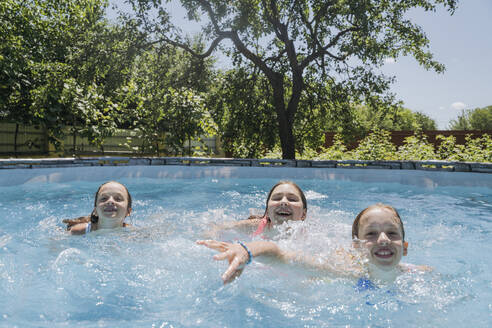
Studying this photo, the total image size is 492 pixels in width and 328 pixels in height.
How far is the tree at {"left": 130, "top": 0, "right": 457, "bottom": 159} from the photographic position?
36.1 ft

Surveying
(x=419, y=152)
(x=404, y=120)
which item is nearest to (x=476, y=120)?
(x=404, y=120)

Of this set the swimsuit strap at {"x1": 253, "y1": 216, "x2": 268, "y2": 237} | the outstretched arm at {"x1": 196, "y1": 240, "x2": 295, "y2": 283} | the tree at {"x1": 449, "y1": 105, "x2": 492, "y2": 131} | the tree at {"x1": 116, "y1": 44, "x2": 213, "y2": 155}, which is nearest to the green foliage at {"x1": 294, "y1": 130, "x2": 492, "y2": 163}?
the tree at {"x1": 116, "y1": 44, "x2": 213, "y2": 155}

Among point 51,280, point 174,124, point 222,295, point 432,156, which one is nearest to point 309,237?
point 222,295

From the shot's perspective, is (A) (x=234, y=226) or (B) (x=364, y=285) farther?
(A) (x=234, y=226)

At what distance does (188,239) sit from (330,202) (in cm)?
342

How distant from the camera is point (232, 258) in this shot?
1925 millimetres

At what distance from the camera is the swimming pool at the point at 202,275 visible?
2.16 m

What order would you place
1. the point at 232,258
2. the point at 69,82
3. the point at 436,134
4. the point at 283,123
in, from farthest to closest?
the point at 436,134, the point at 283,123, the point at 69,82, the point at 232,258

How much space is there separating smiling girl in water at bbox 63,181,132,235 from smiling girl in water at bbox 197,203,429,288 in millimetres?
1541

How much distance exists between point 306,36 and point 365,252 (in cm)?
1055

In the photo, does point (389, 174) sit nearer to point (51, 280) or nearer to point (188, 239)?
point (188, 239)

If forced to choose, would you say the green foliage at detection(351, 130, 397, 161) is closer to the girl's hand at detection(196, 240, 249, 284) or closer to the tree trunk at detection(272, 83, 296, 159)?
the tree trunk at detection(272, 83, 296, 159)

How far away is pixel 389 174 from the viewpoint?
27.9 feet

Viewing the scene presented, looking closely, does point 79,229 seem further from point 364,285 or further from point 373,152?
point 373,152
